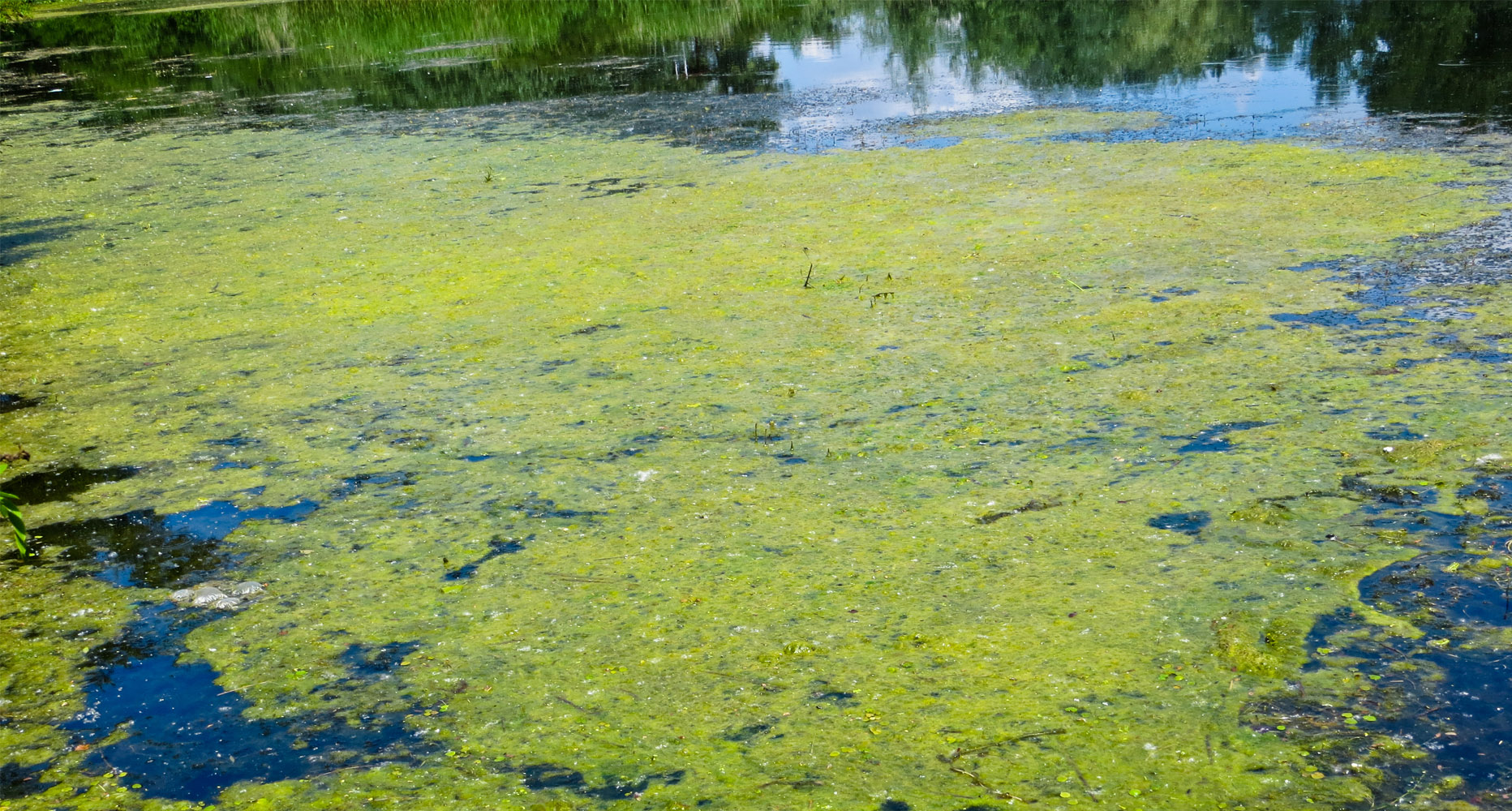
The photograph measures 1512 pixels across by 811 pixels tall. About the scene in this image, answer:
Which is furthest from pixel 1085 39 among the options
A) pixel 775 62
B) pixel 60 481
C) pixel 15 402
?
pixel 60 481

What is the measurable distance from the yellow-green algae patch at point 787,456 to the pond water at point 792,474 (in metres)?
0.02

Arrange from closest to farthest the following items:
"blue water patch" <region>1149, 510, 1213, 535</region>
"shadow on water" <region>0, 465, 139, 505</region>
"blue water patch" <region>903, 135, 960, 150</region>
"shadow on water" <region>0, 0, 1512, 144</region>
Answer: "blue water patch" <region>1149, 510, 1213, 535</region>, "shadow on water" <region>0, 465, 139, 505</region>, "blue water patch" <region>903, 135, 960, 150</region>, "shadow on water" <region>0, 0, 1512, 144</region>

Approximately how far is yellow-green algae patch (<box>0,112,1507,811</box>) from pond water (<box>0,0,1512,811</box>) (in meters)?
0.02

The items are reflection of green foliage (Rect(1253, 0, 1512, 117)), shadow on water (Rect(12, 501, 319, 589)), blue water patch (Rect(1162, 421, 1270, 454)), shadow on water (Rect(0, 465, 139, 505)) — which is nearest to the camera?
shadow on water (Rect(12, 501, 319, 589))

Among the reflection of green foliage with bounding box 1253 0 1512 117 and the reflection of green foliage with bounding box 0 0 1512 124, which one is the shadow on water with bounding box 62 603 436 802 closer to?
the reflection of green foliage with bounding box 1253 0 1512 117

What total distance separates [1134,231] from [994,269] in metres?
0.92

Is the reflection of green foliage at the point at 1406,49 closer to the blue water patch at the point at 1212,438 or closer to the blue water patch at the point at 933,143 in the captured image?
the blue water patch at the point at 933,143

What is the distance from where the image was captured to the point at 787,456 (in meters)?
4.12

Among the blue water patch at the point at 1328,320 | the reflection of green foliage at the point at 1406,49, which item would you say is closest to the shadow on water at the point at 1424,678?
the blue water patch at the point at 1328,320

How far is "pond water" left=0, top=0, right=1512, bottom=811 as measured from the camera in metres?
2.67

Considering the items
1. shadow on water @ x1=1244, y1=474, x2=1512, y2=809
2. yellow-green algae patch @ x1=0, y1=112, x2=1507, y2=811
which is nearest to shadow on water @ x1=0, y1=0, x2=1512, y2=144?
yellow-green algae patch @ x1=0, y1=112, x2=1507, y2=811

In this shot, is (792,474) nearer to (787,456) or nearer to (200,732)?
(787,456)

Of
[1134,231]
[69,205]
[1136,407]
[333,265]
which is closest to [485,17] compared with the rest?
[69,205]

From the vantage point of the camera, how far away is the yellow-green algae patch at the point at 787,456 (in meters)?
2.71
